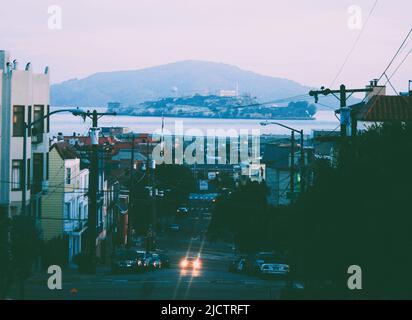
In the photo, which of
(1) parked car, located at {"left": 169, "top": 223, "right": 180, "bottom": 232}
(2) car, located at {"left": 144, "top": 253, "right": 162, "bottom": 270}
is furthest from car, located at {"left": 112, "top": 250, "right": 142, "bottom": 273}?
(1) parked car, located at {"left": 169, "top": 223, "right": 180, "bottom": 232}

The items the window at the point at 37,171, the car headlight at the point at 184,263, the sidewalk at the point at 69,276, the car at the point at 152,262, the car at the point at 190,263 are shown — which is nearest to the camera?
the sidewalk at the point at 69,276

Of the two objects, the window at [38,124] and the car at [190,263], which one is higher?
the window at [38,124]

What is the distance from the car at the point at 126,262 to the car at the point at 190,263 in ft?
10.9

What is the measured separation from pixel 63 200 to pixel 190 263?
7797 mm

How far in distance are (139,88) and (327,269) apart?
17465 cm

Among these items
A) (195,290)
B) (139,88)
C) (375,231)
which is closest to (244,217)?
(195,290)

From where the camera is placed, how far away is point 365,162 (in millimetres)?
21609

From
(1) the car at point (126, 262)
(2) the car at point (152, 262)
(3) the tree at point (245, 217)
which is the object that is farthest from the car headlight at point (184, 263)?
(1) the car at point (126, 262)

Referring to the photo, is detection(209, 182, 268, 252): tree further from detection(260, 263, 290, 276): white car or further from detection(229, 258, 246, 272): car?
detection(260, 263, 290, 276): white car

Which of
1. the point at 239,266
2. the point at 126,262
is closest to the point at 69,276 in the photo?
the point at 126,262

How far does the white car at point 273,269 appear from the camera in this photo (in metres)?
42.7

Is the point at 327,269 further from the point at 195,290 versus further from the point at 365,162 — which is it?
the point at 195,290

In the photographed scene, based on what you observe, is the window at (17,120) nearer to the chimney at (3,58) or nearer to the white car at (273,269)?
the chimney at (3,58)

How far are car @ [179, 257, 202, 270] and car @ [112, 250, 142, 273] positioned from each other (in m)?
3.32
